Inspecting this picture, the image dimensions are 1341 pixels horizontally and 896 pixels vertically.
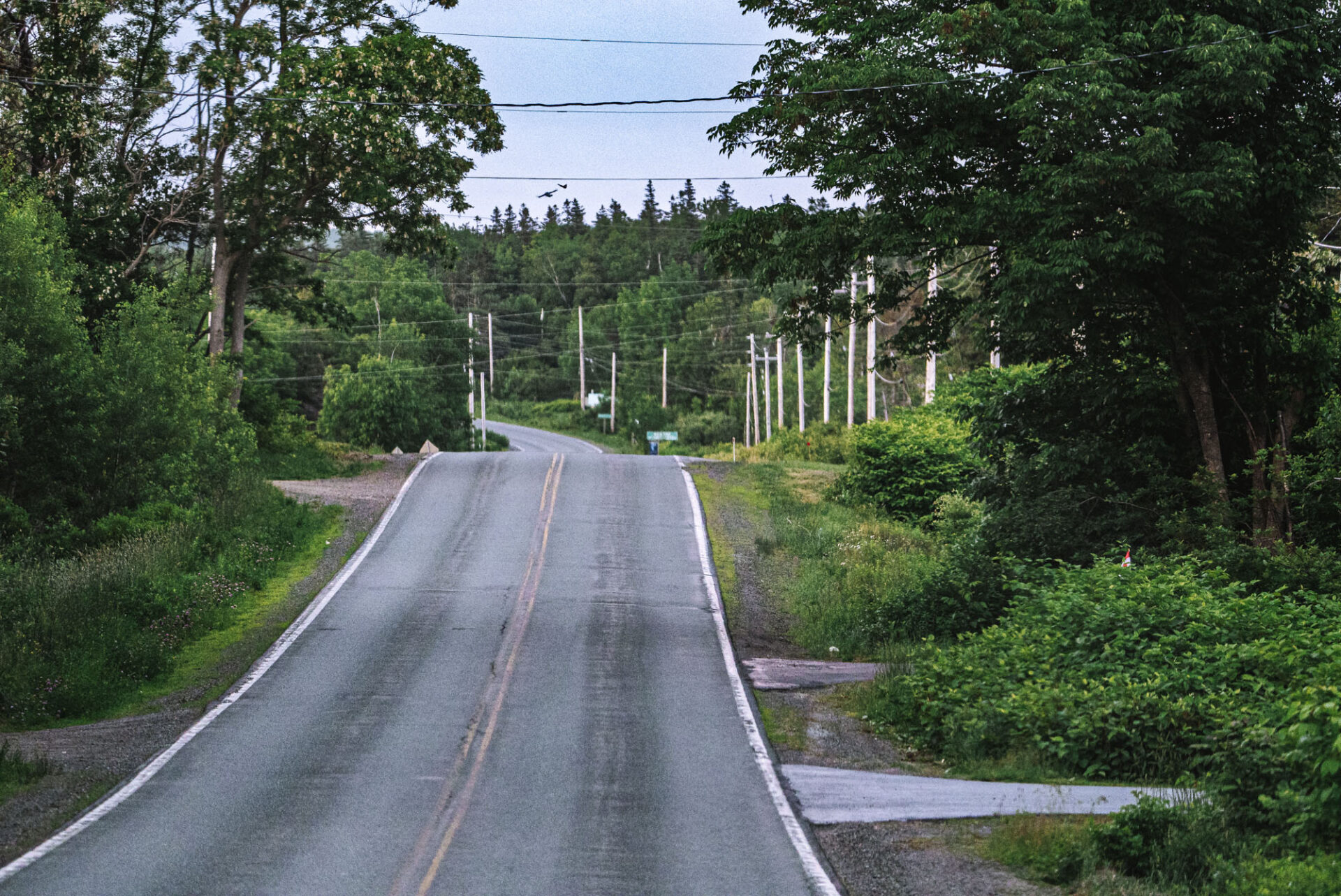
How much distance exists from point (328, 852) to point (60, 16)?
95.5 ft

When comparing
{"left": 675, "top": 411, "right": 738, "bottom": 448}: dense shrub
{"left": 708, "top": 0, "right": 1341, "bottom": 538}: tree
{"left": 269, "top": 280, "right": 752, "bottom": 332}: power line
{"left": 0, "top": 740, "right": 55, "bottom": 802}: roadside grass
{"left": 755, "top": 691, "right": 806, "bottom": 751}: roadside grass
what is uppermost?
{"left": 269, "top": 280, "right": 752, "bottom": 332}: power line

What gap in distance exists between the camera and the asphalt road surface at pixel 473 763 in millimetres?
10570

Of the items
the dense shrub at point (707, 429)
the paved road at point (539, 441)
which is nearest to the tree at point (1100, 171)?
the paved road at point (539, 441)

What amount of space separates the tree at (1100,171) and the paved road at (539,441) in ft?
199

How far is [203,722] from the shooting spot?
16.2 meters

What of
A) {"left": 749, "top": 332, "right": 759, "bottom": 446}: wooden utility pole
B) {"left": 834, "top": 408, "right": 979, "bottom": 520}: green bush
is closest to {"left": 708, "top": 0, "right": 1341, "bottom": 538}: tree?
{"left": 834, "top": 408, "right": 979, "bottom": 520}: green bush

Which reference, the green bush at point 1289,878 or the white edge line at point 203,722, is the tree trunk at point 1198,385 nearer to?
the green bush at point 1289,878

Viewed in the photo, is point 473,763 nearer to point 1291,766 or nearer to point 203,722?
point 203,722

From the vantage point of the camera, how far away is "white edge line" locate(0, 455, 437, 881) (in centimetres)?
1114

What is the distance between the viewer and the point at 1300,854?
364 inches

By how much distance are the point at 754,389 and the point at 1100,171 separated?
64080mm

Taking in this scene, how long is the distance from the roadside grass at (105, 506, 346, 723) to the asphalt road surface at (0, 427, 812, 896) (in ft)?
2.38

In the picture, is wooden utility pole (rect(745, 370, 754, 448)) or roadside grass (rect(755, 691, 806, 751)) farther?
wooden utility pole (rect(745, 370, 754, 448))

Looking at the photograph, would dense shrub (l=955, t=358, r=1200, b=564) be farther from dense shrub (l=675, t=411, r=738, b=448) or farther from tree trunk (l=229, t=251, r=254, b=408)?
dense shrub (l=675, t=411, r=738, b=448)
